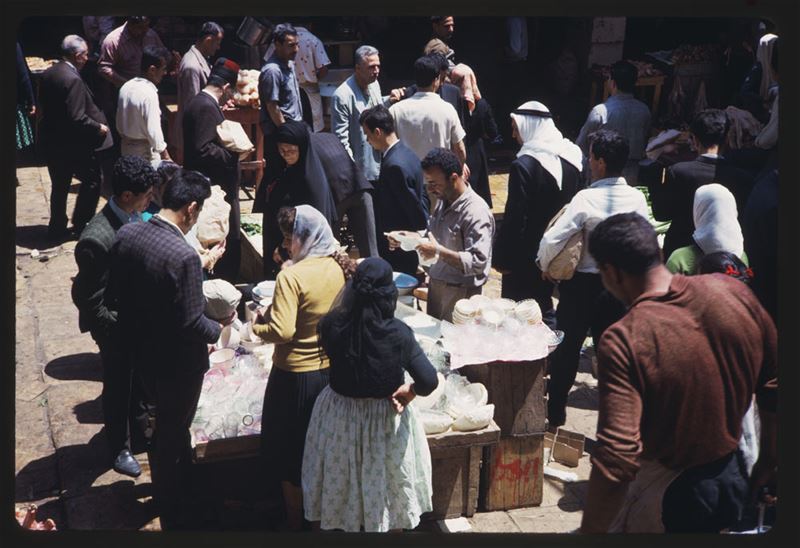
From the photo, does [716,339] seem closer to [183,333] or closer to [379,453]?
[379,453]

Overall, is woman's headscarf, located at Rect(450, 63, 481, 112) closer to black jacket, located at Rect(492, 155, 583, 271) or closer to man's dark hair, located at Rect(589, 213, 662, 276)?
black jacket, located at Rect(492, 155, 583, 271)

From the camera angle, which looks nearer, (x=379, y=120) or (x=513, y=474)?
(x=513, y=474)

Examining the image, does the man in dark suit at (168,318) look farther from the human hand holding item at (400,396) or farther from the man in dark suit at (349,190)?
the man in dark suit at (349,190)

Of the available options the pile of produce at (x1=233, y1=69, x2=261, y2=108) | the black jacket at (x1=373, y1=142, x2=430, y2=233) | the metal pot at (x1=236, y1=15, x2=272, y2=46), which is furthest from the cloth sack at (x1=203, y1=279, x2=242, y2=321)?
the metal pot at (x1=236, y1=15, x2=272, y2=46)

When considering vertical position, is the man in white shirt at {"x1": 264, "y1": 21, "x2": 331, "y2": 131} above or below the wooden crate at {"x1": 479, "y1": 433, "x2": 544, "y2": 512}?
above

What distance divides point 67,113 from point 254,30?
8.31 feet

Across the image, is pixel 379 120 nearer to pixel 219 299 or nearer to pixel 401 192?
pixel 401 192

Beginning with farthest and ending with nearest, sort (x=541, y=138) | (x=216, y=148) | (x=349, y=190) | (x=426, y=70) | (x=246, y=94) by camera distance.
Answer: (x=246, y=94), (x=216, y=148), (x=426, y=70), (x=349, y=190), (x=541, y=138)

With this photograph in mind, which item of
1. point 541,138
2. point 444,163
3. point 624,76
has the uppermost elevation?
point 624,76

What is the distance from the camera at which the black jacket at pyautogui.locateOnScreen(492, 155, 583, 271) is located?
18.2 ft

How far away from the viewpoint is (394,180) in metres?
6.10

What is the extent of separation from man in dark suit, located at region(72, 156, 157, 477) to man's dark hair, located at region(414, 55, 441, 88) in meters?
2.54

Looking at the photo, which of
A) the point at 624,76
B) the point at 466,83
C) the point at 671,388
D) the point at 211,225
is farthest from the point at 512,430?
the point at 466,83

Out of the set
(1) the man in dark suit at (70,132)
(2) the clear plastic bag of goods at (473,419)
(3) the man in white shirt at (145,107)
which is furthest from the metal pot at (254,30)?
(2) the clear plastic bag of goods at (473,419)
